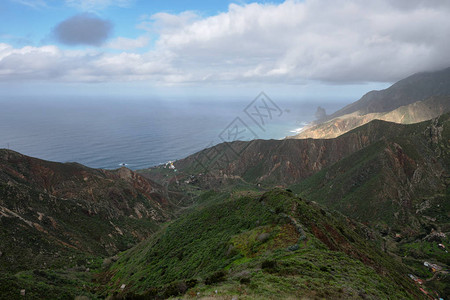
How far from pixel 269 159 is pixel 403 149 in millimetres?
64693

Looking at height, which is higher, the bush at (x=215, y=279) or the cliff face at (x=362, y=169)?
the bush at (x=215, y=279)

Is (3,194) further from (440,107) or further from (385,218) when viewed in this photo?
(440,107)

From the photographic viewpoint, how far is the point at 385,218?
77.3 metres

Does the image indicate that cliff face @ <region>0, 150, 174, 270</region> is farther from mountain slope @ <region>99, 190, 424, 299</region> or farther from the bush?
the bush

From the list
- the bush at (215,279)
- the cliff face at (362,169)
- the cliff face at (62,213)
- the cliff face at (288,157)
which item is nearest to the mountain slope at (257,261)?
the bush at (215,279)

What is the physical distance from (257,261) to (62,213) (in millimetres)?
49005

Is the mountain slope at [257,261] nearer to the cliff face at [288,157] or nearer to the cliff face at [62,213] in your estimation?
the cliff face at [62,213]

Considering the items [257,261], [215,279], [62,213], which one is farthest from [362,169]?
[62,213]

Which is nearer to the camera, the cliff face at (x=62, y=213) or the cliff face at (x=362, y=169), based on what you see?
the cliff face at (x=62, y=213)

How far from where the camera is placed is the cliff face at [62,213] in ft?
131

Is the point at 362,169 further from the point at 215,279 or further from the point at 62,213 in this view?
the point at 62,213

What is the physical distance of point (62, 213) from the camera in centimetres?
5484

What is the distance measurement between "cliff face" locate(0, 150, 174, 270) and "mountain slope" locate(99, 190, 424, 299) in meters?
11.4

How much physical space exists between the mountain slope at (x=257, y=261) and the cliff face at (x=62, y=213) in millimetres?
11420
